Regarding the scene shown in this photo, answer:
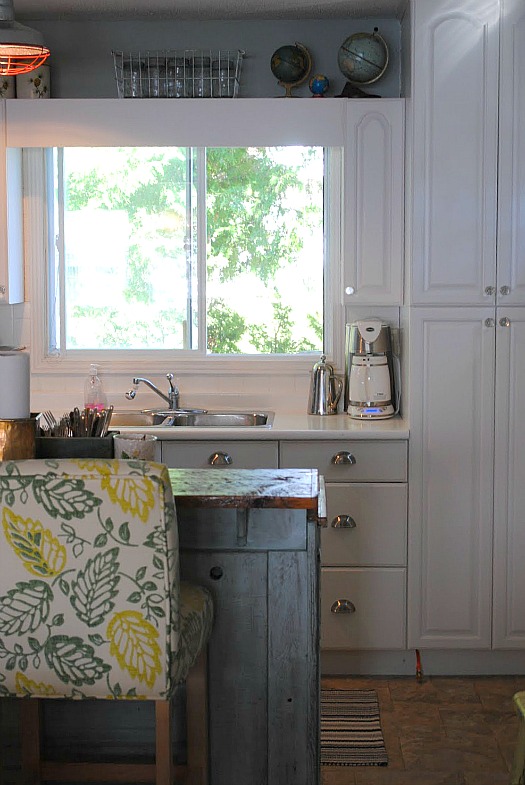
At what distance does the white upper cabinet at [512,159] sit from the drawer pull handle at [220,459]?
3.66 ft

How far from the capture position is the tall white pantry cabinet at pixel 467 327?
11.9 ft

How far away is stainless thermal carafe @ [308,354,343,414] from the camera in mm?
4078

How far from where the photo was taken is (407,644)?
147 inches

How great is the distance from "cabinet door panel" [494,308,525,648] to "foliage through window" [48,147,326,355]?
90 cm

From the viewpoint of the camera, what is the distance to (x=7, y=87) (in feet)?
13.2

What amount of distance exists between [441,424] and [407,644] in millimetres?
806

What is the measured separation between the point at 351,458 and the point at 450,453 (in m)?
0.36

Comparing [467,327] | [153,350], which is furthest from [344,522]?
[153,350]

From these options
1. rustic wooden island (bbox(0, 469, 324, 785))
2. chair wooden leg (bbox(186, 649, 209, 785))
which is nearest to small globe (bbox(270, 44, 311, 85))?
rustic wooden island (bbox(0, 469, 324, 785))

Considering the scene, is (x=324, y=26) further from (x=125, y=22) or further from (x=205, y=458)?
(x=205, y=458)

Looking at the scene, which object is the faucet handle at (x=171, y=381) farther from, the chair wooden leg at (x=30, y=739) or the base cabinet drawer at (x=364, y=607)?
the chair wooden leg at (x=30, y=739)

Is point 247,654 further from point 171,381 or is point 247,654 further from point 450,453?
point 171,381

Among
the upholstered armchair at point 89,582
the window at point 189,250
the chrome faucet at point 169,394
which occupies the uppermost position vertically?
the window at point 189,250

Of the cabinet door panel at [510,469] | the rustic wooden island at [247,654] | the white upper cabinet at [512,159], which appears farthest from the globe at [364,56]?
the rustic wooden island at [247,654]
